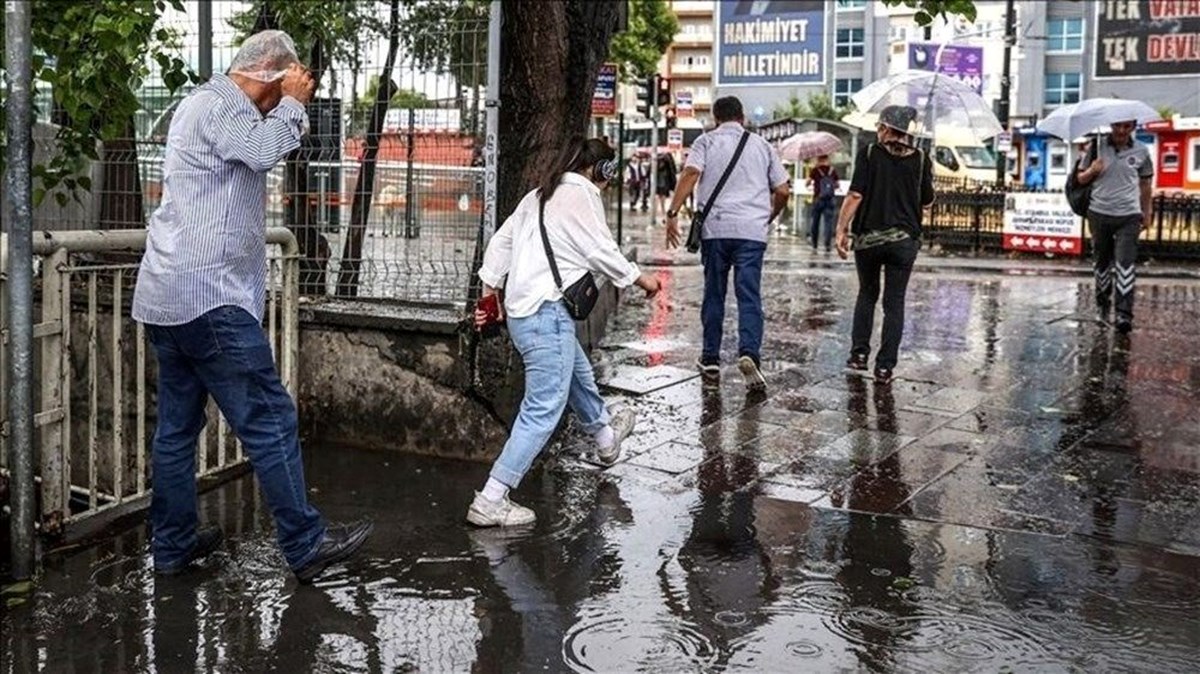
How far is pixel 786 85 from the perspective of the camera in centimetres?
6712

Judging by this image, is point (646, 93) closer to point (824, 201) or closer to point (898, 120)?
point (824, 201)

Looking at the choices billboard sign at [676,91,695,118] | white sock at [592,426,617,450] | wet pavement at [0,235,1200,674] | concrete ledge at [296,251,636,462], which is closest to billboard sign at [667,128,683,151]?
billboard sign at [676,91,695,118]

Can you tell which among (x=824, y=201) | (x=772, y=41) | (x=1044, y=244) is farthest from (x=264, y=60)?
(x=772, y=41)

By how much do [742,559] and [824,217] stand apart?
1928cm

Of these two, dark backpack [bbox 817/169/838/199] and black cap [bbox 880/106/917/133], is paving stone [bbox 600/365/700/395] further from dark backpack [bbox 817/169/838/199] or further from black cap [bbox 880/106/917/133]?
dark backpack [bbox 817/169/838/199]

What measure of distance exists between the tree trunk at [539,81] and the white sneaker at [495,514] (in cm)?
180

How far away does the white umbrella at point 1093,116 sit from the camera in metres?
10.8

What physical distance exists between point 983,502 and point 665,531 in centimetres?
148

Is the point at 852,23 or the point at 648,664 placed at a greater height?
the point at 852,23

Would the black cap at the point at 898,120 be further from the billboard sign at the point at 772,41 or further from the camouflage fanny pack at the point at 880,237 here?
the billboard sign at the point at 772,41

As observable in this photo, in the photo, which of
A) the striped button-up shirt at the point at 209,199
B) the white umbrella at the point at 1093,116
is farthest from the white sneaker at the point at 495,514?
the white umbrella at the point at 1093,116

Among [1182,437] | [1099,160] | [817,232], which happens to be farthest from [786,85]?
[1182,437]

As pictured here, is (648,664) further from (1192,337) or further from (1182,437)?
(1192,337)

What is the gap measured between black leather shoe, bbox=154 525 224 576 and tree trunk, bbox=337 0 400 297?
2087mm
